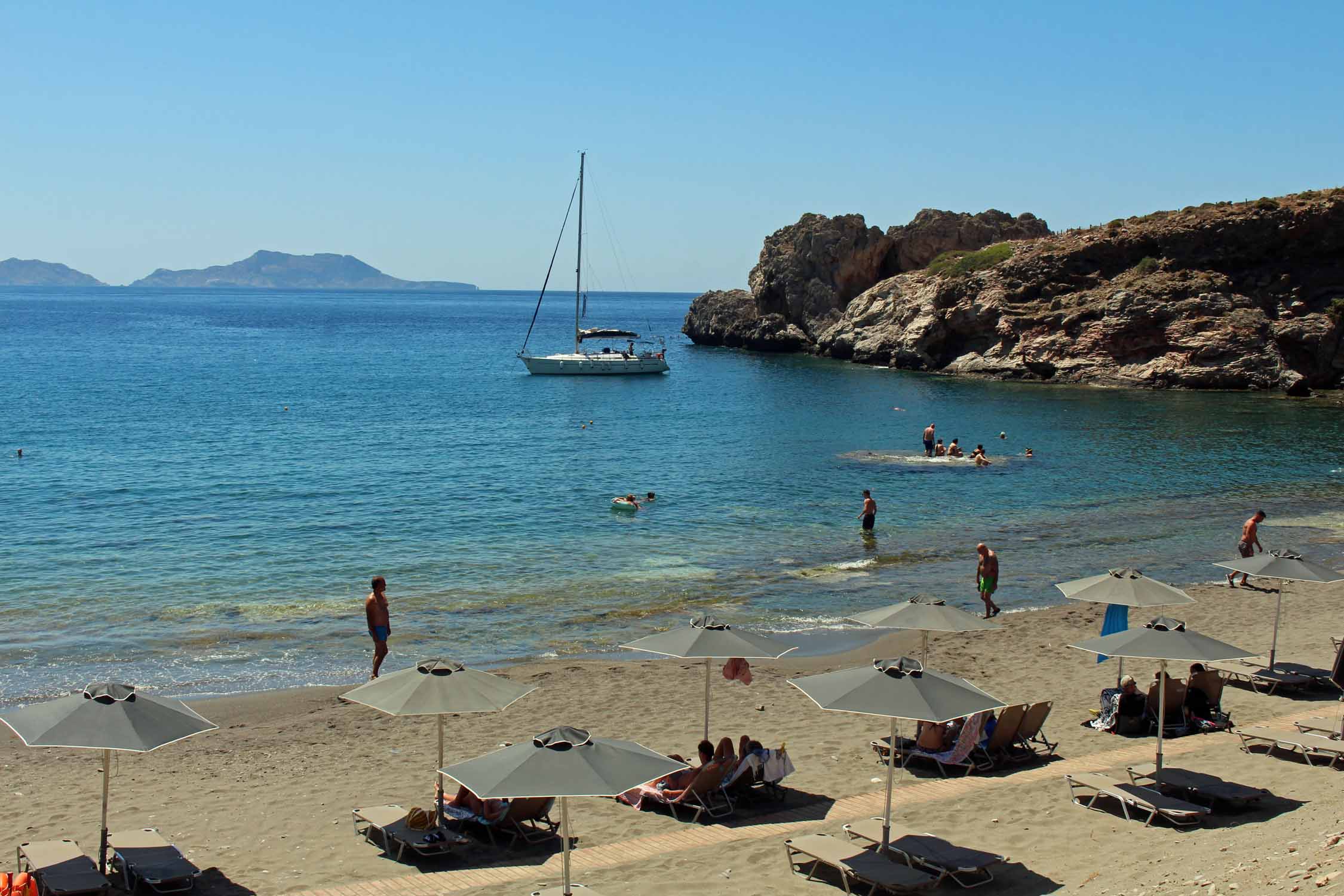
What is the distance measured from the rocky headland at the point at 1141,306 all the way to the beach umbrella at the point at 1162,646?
59364 millimetres

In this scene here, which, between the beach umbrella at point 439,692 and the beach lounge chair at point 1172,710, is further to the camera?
the beach lounge chair at point 1172,710

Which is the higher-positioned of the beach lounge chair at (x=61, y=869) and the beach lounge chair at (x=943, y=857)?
the beach lounge chair at (x=943, y=857)

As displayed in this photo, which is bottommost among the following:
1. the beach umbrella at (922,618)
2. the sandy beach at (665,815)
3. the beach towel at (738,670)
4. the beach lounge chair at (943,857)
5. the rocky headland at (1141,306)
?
the sandy beach at (665,815)

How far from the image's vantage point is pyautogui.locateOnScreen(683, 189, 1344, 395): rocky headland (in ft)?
225

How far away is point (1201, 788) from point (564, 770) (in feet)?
22.5

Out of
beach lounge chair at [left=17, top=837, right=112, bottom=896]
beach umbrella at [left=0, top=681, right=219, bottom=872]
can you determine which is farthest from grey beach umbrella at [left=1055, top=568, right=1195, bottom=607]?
beach lounge chair at [left=17, top=837, right=112, bottom=896]

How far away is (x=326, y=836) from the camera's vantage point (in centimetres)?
1119

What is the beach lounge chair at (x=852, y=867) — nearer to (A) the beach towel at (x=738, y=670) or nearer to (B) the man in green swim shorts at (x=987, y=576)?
(A) the beach towel at (x=738, y=670)

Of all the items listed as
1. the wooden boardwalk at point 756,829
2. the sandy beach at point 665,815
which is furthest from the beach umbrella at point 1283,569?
the wooden boardwalk at point 756,829

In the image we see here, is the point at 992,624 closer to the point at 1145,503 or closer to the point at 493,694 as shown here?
the point at 493,694

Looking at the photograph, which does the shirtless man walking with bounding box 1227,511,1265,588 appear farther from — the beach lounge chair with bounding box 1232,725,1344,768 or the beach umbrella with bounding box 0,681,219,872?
the beach umbrella with bounding box 0,681,219,872

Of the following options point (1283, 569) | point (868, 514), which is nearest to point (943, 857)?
point (1283, 569)

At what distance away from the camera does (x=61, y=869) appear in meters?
9.73

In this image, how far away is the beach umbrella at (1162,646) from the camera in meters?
12.0
